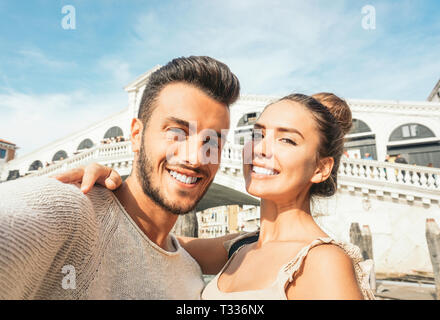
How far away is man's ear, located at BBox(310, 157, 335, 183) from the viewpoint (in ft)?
6.57

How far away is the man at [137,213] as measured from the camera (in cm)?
90

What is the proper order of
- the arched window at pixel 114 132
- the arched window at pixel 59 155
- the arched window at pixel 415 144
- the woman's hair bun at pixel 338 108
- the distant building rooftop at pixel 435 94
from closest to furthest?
1. the woman's hair bun at pixel 338 108
2. the arched window at pixel 415 144
3. the arched window at pixel 114 132
4. the arched window at pixel 59 155
5. the distant building rooftop at pixel 435 94

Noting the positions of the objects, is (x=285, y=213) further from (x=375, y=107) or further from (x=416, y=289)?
(x=375, y=107)

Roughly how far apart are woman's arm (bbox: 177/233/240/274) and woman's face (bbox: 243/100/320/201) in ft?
2.86

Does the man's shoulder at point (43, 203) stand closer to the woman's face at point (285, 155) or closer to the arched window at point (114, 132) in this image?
the woman's face at point (285, 155)

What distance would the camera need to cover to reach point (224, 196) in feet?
55.7

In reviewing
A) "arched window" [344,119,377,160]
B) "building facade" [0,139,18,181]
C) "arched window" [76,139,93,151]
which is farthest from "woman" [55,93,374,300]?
"building facade" [0,139,18,181]

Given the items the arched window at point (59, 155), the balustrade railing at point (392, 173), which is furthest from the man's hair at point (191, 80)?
the arched window at point (59, 155)

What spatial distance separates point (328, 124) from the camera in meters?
2.02

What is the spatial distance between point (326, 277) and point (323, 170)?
83 centimetres

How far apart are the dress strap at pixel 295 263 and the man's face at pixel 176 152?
63cm
